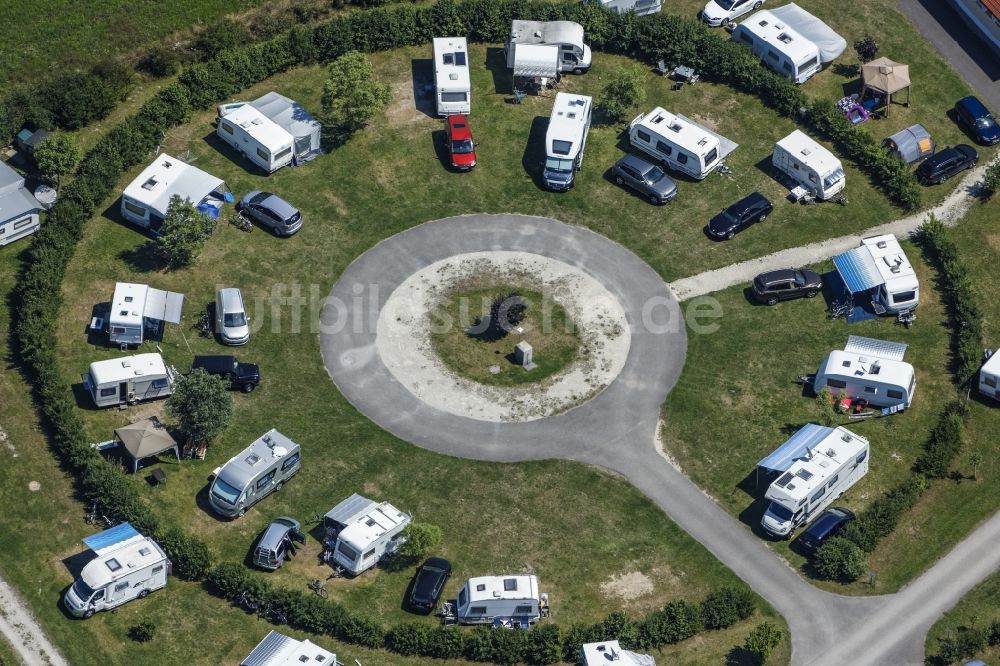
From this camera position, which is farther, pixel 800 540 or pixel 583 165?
pixel 583 165

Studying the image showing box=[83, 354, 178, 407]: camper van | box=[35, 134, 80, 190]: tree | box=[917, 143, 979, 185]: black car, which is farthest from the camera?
box=[917, 143, 979, 185]: black car

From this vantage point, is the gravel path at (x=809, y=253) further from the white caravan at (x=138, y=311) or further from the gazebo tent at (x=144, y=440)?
the gazebo tent at (x=144, y=440)

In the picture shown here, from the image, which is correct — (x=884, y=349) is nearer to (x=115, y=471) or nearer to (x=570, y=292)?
(x=570, y=292)

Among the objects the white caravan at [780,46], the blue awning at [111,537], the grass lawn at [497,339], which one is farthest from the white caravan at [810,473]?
the blue awning at [111,537]

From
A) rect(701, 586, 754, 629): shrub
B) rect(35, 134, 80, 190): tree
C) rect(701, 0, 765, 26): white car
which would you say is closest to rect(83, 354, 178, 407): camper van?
rect(35, 134, 80, 190): tree

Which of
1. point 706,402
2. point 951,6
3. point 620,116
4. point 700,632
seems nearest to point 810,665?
point 700,632

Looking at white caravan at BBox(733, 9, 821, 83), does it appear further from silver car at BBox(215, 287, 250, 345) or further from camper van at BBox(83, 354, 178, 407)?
camper van at BBox(83, 354, 178, 407)

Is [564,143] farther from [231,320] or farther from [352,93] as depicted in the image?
[231,320]
